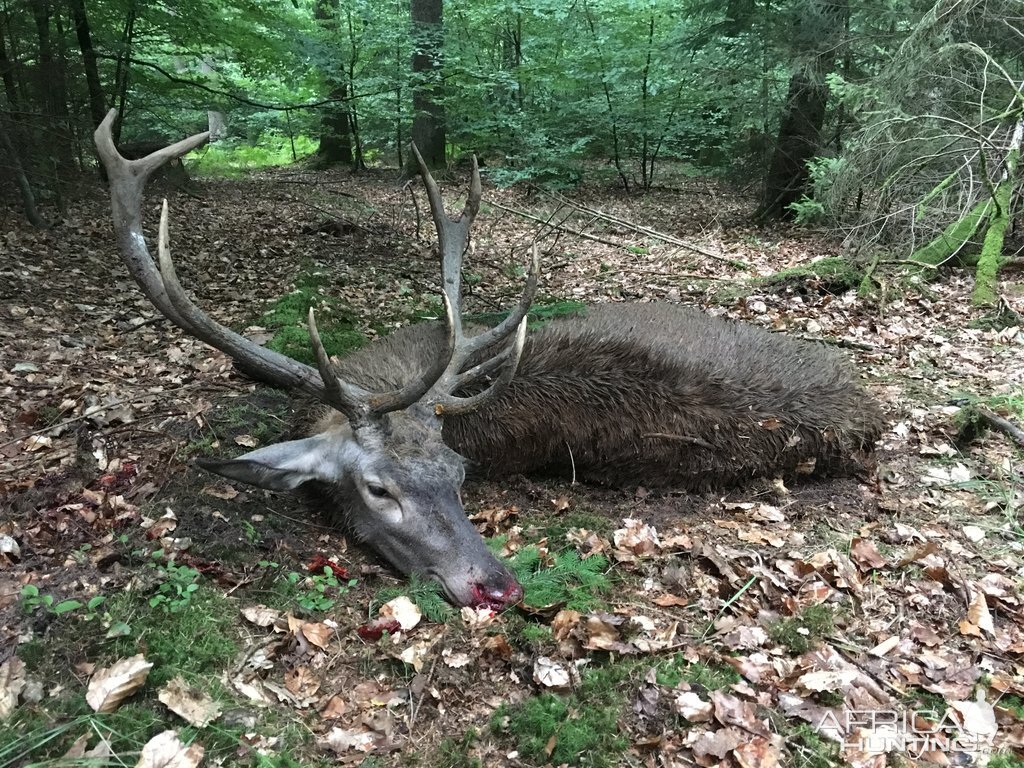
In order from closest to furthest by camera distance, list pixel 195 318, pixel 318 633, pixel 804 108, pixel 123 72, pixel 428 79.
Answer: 1. pixel 318 633
2. pixel 195 318
3. pixel 123 72
4. pixel 804 108
5. pixel 428 79

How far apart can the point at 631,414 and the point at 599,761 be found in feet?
8.60

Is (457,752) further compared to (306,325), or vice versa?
(306,325)

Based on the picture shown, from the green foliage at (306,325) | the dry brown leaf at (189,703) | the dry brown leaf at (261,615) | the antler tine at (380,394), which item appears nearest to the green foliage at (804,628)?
the antler tine at (380,394)

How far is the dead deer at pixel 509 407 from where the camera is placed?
12.5ft

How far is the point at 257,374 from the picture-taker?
4.05 m

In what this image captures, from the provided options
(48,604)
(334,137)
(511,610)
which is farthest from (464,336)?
(334,137)

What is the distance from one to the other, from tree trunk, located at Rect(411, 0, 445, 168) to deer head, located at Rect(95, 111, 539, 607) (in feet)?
30.1

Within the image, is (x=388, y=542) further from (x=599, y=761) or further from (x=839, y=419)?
(x=839, y=419)

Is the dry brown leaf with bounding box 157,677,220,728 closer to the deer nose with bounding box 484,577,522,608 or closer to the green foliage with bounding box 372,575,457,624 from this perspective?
the green foliage with bounding box 372,575,457,624

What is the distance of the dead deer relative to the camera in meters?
3.80

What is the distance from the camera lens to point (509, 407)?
4.74 metres

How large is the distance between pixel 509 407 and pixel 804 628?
227cm

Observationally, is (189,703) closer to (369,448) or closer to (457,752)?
(457,752)

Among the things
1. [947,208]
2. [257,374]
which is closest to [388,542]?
[257,374]
